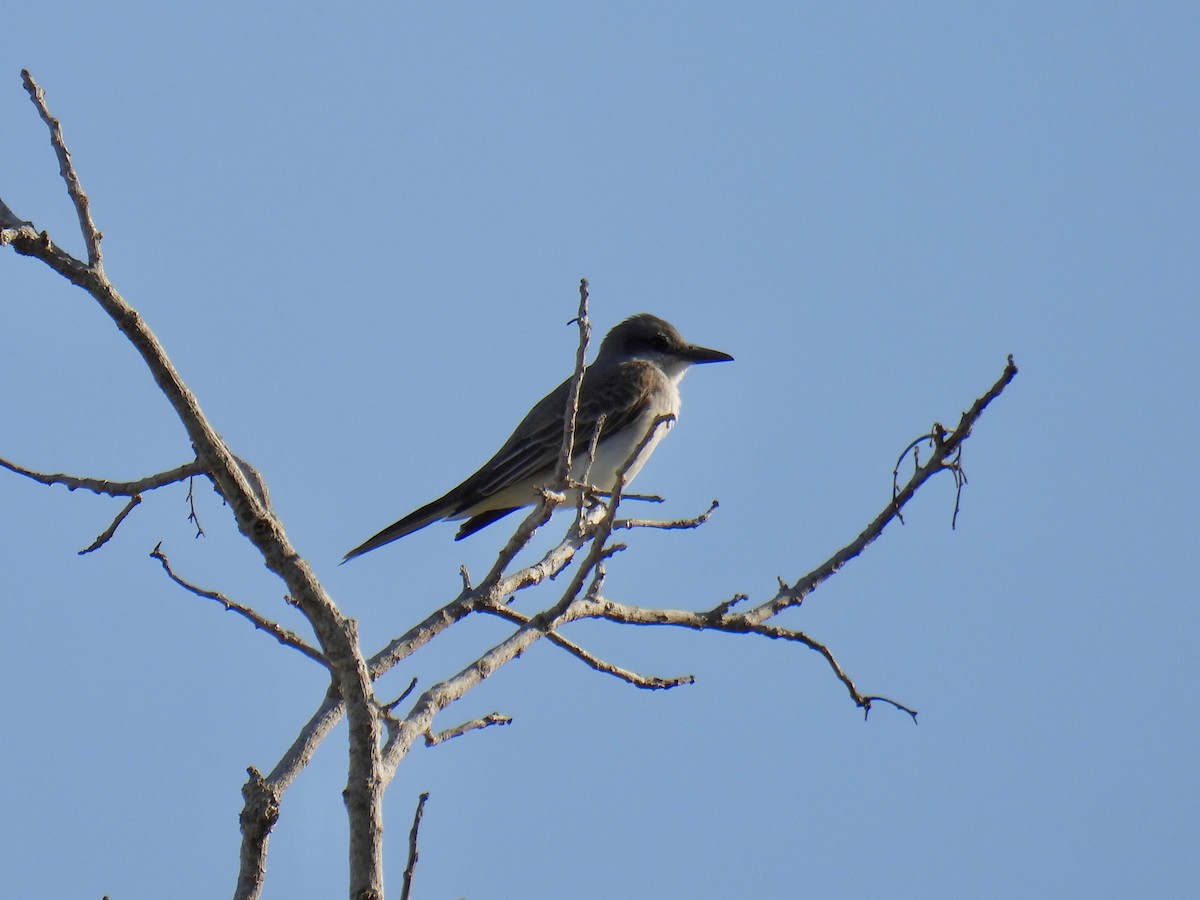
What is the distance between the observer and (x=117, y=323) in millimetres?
3672

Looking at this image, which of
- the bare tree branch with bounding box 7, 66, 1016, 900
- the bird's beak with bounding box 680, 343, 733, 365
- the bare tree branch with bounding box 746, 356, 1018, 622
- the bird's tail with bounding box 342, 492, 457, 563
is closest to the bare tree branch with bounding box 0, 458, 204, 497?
the bare tree branch with bounding box 7, 66, 1016, 900

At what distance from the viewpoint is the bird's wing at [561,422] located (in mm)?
9367

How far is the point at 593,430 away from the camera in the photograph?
9.19 meters

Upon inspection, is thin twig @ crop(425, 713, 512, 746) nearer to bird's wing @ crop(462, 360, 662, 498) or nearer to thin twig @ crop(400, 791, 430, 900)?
thin twig @ crop(400, 791, 430, 900)

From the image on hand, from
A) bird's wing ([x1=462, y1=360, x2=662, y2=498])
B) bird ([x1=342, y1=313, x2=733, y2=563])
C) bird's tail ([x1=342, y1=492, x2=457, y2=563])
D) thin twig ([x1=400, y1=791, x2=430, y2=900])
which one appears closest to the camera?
thin twig ([x1=400, y1=791, x2=430, y2=900])

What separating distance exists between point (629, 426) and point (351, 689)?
640 cm

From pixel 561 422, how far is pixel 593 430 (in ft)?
1.46

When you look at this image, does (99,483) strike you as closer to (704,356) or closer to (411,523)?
(411,523)

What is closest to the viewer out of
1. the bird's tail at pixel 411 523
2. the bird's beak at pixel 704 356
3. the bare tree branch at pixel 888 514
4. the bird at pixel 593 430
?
the bare tree branch at pixel 888 514

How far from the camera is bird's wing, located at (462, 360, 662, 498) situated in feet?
30.7

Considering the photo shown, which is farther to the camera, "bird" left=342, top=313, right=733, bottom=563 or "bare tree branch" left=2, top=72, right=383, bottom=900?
"bird" left=342, top=313, right=733, bottom=563

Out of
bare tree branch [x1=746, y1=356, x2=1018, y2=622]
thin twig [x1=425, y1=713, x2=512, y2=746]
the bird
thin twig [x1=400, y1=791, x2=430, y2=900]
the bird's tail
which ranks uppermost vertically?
the bird

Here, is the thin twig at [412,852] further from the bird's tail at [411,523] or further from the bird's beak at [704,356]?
the bird's beak at [704,356]

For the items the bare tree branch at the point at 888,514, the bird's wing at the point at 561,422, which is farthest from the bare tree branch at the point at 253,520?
the bird's wing at the point at 561,422
